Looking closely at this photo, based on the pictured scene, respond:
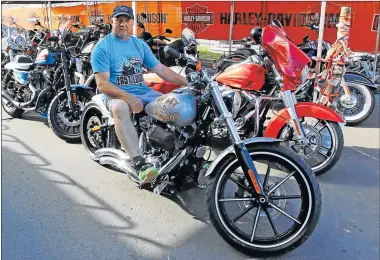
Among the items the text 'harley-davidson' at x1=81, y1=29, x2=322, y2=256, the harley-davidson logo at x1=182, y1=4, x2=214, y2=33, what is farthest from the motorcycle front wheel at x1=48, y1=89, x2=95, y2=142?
the harley-davidson logo at x1=182, y1=4, x2=214, y2=33

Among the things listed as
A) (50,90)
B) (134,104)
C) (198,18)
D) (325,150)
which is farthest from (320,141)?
(198,18)

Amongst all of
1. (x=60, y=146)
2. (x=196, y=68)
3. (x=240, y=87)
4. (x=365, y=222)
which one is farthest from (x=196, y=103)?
(x=60, y=146)

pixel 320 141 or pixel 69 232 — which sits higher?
pixel 320 141

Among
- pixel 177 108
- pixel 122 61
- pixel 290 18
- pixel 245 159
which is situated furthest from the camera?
pixel 290 18

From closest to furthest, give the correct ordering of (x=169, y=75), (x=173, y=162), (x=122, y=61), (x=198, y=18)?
(x=173, y=162) → (x=122, y=61) → (x=169, y=75) → (x=198, y=18)

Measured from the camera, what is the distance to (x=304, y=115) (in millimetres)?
3158

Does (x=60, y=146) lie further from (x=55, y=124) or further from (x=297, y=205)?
(x=297, y=205)

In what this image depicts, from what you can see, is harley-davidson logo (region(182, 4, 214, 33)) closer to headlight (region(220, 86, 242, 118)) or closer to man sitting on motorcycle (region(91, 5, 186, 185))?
headlight (region(220, 86, 242, 118))

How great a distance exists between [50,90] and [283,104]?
3.21 m

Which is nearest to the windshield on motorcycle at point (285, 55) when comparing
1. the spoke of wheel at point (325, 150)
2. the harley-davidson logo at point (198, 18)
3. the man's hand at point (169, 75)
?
the spoke of wheel at point (325, 150)

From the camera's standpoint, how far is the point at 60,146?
4238 mm

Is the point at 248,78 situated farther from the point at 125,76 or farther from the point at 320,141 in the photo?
the point at 125,76

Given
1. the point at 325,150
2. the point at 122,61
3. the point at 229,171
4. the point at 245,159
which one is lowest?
the point at 325,150

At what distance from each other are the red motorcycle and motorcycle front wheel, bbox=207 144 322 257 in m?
0.67
